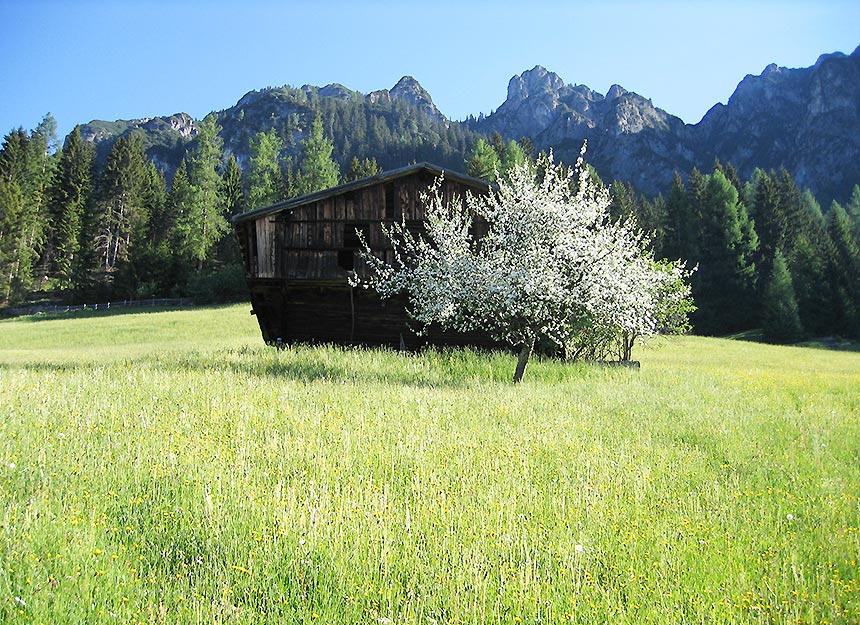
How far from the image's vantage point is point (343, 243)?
2383 cm

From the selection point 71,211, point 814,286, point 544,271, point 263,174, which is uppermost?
point 263,174

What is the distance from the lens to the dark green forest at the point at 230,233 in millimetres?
58562

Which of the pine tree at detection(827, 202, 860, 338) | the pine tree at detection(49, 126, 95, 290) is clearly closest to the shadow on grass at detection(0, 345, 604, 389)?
the pine tree at detection(827, 202, 860, 338)

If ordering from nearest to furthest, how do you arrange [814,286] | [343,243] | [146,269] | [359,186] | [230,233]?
[359,186] → [343,243] → [814,286] → [146,269] → [230,233]

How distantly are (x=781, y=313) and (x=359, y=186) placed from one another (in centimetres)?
4746

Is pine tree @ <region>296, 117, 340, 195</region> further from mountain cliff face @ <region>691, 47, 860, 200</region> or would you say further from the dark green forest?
mountain cliff face @ <region>691, 47, 860, 200</region>

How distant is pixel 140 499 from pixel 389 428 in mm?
3988

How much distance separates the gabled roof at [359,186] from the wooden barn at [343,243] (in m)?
0.04

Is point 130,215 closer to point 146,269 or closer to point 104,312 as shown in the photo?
point 146,269

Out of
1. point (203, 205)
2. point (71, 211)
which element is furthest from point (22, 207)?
point (203, 205)

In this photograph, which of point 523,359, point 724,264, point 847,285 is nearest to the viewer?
point 523,359

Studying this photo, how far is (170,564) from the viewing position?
4.51 meters

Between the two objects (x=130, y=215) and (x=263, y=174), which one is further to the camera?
(x=130, y=215)

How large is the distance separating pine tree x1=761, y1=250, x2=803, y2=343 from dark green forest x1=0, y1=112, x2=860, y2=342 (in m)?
0.12
